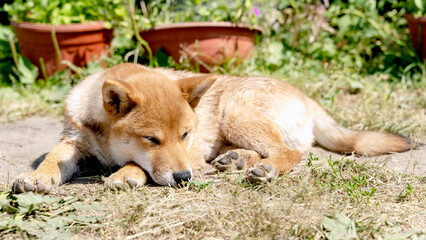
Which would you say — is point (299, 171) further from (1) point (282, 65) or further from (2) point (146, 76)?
(1) point (282, 65)

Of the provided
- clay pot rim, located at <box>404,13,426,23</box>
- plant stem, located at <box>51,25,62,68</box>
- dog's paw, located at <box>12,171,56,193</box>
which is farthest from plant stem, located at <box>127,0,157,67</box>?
clay pot rim, located at <box>404,13,426,23</box>

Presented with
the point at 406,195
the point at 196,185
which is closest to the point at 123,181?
the point at 196,185

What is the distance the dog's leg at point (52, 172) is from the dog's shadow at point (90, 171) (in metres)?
0.08

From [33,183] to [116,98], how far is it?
0.90 metres

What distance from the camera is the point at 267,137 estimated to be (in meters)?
4.20

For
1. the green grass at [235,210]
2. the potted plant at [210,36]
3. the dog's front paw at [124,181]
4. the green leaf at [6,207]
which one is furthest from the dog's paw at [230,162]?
the potted plant at [210,36]

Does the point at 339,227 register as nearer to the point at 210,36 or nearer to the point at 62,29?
the point at 210,36

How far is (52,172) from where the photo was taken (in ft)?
11.7

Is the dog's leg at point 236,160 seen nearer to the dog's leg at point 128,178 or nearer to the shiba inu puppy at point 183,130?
the shiba inu puppy at point 183,130

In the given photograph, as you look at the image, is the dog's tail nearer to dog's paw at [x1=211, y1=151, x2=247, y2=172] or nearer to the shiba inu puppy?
the shiba inu puppy

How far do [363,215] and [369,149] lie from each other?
1638 millimetres

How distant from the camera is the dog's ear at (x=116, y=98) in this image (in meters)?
3.31

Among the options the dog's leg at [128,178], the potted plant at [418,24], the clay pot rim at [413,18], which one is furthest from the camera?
the potted plant at [418,24]

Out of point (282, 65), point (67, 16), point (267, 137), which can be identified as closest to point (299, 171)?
point (267, 137)
